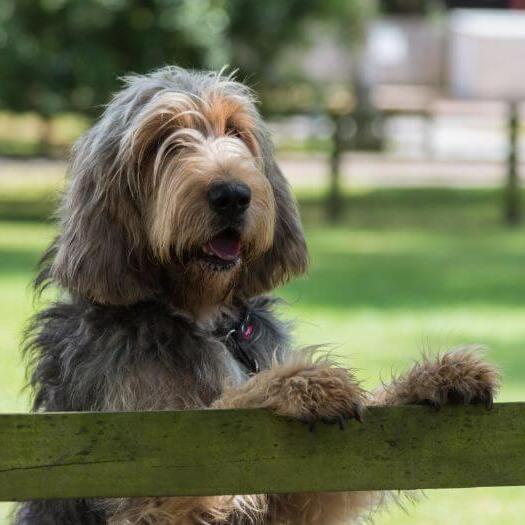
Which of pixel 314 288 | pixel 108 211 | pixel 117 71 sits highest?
pixel 108 211

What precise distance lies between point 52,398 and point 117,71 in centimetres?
1441

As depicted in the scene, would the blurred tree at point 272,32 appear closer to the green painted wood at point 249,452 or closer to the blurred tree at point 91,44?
the blurred tree at point 91,44

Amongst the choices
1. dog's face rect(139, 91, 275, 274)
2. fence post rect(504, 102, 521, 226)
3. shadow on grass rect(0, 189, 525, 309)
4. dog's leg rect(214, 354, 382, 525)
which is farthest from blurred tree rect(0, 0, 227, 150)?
dog's leg rect(214, 354, 382, 525)

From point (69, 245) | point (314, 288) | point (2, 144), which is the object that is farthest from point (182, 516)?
point (2, 144)

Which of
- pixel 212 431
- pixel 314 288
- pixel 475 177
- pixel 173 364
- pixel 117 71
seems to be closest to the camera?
pixel 212 431

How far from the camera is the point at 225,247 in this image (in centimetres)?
548

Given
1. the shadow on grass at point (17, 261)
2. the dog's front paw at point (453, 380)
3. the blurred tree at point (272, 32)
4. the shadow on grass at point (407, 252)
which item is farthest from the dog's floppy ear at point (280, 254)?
the blurred tree at point (272, 32)

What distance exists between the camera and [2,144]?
108ft

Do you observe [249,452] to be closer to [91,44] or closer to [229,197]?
[229,197]

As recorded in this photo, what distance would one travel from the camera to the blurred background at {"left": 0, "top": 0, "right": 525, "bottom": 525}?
472 inches

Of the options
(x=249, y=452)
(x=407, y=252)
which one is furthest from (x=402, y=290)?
(x=249, y=452)

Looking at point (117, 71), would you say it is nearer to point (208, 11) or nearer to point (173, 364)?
point (208, 11)

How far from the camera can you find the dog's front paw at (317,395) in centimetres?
423

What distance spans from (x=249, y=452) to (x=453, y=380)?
782 mm
